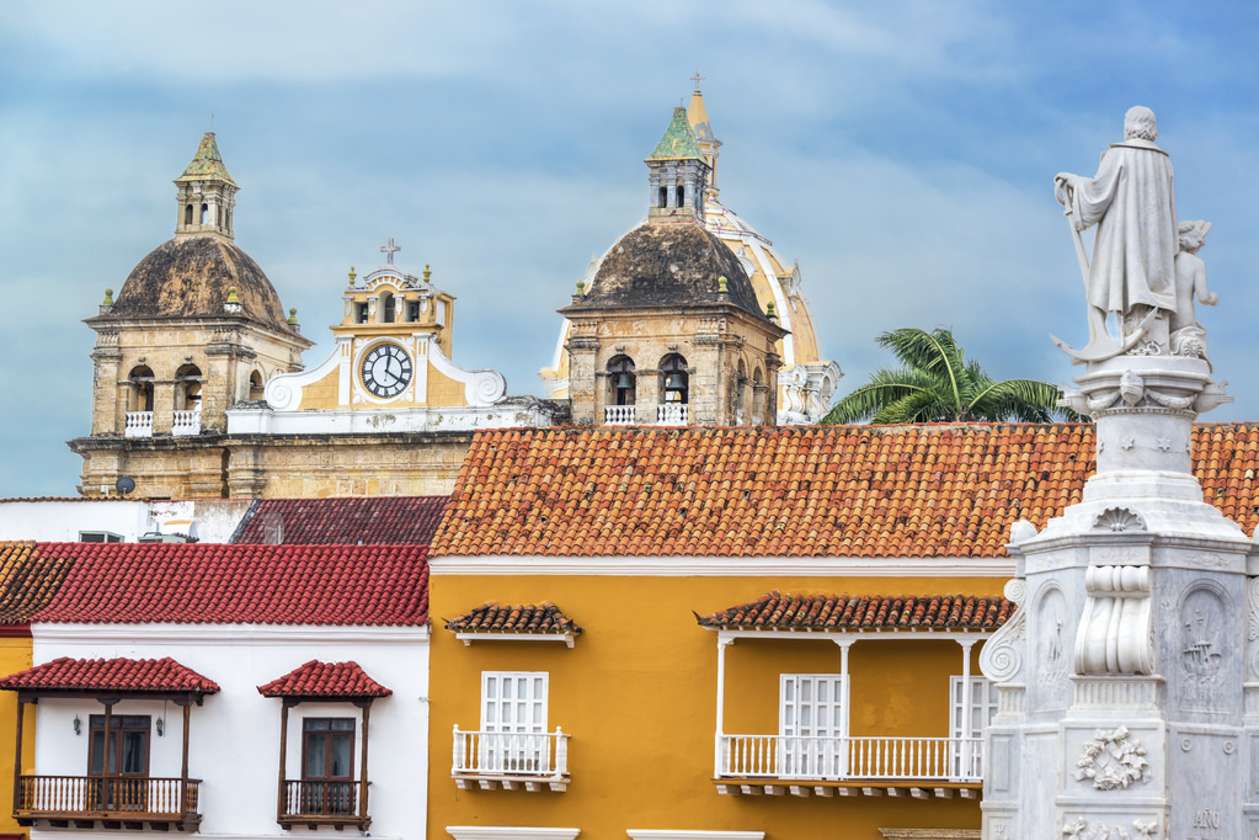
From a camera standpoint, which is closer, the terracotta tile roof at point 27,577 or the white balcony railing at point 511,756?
the white balcony railing at point 511,756

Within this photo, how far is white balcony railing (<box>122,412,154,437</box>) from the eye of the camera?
235ft

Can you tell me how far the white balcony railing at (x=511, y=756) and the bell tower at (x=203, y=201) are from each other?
41.4 m

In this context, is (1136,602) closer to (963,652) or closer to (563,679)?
(963,652)

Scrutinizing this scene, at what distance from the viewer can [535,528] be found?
34.3m

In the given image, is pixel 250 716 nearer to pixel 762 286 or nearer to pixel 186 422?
pixel 186 422

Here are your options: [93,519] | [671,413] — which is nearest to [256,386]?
[671,413]

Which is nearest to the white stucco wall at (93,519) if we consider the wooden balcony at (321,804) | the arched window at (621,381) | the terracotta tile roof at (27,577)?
the terracotta tile roof at (27,577)

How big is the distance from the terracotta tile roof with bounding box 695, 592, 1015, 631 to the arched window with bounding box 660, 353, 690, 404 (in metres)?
35.0

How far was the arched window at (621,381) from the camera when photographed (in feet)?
223

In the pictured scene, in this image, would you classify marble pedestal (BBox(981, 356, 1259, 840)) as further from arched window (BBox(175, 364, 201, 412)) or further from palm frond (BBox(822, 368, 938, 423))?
arched window (BBox(175, 364, 201, 412))

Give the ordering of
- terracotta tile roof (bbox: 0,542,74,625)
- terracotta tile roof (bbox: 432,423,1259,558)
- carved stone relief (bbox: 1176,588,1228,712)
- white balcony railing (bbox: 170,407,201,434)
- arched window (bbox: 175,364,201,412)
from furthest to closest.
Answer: arched window (bbox: 175,364,201,412)
white balcony railing (bbox: 170,407,201,434)
terracotta tile roof (bbox: 0,542,74,625)
terracotta tile roof (bbox: 432,423,1259,558)
carved stone relief (bbox: 1176,588,1228,712)

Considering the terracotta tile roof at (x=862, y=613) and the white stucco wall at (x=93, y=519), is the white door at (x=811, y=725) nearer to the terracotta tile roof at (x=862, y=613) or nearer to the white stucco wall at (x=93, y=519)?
the terracotta tile roof at (x=862, y=613)

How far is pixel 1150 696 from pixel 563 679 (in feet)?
50.0

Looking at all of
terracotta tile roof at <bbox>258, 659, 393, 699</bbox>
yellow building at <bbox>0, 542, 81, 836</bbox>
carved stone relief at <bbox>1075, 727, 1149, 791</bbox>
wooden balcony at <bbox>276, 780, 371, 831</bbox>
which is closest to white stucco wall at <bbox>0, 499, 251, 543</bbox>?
yellow building at <bbox>0, 542, 81, 836</bbox>
